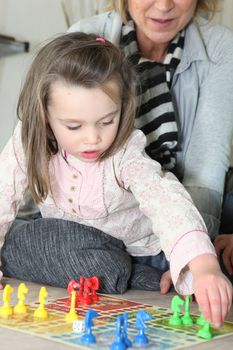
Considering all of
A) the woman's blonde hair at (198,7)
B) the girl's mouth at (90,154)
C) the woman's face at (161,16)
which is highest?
the woman's blonde hair at (198,7)

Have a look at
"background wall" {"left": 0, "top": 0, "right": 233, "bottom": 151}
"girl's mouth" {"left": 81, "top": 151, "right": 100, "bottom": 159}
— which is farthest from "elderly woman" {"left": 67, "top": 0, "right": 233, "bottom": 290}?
"background wall" {"left": 0, "top": 0, "right": 233, "bottom": 151}

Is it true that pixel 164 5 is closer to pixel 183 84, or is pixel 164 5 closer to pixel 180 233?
pixel 183 84

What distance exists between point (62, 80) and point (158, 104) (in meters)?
0.37

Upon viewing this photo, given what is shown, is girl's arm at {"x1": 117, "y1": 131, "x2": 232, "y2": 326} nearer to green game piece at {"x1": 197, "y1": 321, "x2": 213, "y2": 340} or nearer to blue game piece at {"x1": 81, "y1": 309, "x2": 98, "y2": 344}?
green game piece at {"x1": 197, "y1": 321, "x2": 213, "y2": 340}

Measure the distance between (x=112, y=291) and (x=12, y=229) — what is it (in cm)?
30

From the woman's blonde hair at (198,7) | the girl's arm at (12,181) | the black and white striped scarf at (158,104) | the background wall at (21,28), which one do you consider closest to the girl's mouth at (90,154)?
the girl's arm at (12,181)

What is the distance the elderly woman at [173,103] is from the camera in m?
1.46

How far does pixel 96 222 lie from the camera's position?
1431 mm

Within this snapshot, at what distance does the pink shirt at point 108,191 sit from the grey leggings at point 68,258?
0.03 metres

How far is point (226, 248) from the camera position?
57.4 inches

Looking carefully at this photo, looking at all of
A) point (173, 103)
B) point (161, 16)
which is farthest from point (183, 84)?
point (161, 16)

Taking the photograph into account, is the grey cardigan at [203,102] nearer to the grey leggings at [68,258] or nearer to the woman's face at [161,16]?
the woman's face at [161,16]

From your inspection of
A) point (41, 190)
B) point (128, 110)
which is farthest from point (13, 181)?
point (128, 110)

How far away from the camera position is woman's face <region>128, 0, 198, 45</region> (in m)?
1.54
